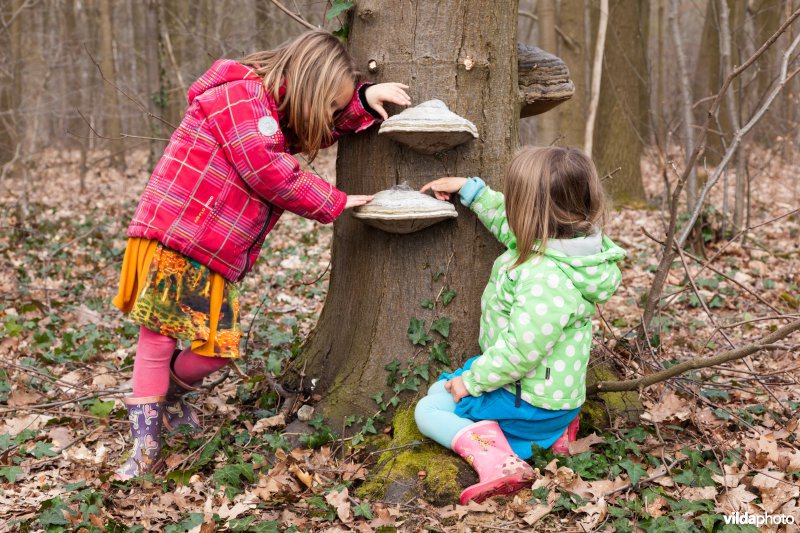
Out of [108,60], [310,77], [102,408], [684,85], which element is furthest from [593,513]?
[108,60]

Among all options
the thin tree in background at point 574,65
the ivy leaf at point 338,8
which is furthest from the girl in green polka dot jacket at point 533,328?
the thin tree in background at point 574,65

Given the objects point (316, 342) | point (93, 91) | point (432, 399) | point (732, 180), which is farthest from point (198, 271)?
point (93, 91)

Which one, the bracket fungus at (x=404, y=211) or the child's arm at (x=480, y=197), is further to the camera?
the child's arm at (x=480, y=197)

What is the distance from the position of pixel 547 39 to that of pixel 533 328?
8.27 m

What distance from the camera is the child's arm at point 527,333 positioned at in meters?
2.79

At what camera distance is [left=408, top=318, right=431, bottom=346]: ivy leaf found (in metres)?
3.29

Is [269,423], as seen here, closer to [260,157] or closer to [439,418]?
[439,418]

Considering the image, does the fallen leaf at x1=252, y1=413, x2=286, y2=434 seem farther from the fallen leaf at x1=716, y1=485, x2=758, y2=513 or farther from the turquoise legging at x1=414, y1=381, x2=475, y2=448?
the fallen leaf at x1=716, y1=485, x2=758, y2=513

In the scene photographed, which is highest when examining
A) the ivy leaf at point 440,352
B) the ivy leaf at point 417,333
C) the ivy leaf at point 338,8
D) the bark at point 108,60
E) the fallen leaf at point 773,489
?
the bark at point 108,60

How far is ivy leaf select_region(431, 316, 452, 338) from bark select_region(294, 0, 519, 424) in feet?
0.12

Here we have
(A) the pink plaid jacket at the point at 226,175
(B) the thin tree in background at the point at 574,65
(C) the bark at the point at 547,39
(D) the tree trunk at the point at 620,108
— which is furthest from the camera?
(D) the tree trunk at the point at 620,108

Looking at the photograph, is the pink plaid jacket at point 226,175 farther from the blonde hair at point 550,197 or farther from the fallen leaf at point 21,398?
the fallen leaf at point 21,398

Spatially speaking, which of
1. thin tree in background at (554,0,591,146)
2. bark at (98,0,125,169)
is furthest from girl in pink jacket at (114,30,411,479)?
bark at (98,0,125,169)

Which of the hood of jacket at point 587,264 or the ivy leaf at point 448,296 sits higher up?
the hood of jacket at point 587,264
